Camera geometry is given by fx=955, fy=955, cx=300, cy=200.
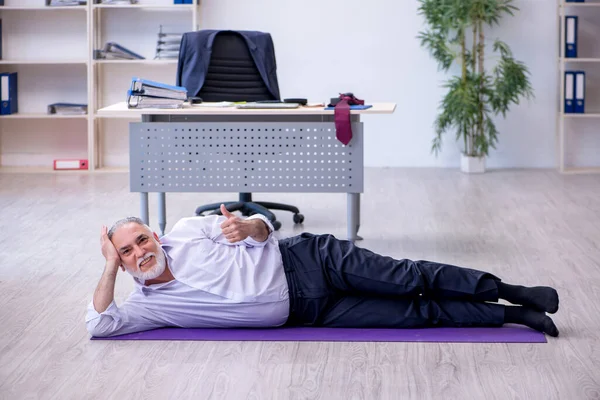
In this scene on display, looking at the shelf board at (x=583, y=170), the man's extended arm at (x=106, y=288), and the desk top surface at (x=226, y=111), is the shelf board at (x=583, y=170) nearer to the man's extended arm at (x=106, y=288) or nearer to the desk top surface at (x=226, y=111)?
the desk top surface at (x=226, y=111)

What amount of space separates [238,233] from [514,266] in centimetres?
160

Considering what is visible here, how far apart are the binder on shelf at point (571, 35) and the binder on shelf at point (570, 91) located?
0.14 metres

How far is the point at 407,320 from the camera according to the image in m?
3.16

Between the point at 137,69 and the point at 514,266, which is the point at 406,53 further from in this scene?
the point at 514,266

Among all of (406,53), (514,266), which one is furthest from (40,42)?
(514,266)

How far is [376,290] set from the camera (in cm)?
311

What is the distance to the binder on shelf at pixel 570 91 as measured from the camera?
690cm

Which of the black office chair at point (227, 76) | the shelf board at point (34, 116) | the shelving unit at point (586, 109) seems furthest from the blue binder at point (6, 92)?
the shelving unit at point (586, 109)

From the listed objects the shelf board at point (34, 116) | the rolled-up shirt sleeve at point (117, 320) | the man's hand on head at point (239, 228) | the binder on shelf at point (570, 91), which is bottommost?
the rolled-up shirt sleeve at point (117, 320)

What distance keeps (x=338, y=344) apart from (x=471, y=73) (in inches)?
170

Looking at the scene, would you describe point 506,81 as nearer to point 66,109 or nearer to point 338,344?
point 66,109

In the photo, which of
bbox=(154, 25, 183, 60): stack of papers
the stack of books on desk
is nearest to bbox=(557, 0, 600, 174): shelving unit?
bbox=(154, 25, 183, 60): stack of papers

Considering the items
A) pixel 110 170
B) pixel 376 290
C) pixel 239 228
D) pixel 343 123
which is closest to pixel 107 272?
pixel 239 228

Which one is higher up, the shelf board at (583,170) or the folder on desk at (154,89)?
the folder on desk at (154,89)
